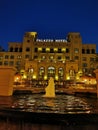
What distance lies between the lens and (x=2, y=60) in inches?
3113

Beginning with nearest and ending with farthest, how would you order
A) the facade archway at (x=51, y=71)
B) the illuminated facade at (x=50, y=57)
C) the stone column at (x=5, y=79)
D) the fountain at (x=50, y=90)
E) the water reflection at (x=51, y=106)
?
the water reflection at (x=51, y=106), the stone column at (x=5, y=79), the fountain at (x=50, y=90), the illuminated facade at (x=50, y=57), the facade archway at (x=51, y=71)

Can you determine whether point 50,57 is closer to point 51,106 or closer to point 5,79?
point 5,79

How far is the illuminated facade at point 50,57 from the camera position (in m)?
71.3

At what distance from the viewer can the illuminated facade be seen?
71312 millimetres

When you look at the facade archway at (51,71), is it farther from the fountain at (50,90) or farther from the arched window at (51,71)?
the fountain at (50,90)

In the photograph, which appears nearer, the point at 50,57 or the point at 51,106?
the point at 51,106

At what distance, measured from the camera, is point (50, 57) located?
78.4 metres

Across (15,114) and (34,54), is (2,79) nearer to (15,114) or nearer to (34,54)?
(15,114)

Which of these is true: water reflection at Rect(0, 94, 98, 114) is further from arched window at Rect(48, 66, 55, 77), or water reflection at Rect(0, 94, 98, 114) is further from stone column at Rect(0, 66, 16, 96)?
arched window at Rect(48, 66, 55, 77)

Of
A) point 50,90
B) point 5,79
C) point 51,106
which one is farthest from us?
point 50,90

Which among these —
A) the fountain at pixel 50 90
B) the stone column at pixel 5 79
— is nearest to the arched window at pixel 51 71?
the fountain at pixel 50 90

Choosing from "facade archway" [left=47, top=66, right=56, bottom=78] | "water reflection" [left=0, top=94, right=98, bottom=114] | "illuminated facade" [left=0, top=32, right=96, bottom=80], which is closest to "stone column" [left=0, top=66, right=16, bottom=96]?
"water reflection" [left=0, top=94, right=98, bottom=114]

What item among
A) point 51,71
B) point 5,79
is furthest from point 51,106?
Answer: point 51,71

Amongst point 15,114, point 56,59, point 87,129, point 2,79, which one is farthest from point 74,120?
point 56,59
